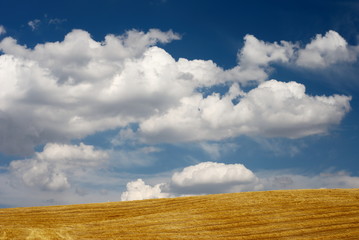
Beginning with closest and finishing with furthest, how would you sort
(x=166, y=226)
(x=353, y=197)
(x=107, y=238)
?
(x=107, y=238)
(x=166, y=226)
(x=353, y=197)

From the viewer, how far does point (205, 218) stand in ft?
107

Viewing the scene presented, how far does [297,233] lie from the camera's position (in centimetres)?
2834

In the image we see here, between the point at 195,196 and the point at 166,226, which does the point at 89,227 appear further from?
the point at 195,196

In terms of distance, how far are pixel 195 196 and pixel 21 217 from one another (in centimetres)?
1851

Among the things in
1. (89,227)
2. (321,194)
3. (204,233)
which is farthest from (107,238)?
(321,194)

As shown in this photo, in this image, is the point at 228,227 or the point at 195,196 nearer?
the point at 228,227

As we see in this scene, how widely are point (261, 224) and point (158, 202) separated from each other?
47.4 feet

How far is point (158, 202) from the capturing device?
4206 cm

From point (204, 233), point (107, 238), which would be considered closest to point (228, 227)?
point (204, 233)

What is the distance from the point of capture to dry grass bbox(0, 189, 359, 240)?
2788cm

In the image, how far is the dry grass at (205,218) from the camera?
27.9 meters

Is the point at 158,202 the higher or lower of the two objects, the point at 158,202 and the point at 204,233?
the higher

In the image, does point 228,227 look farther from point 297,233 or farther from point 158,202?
point 158,202

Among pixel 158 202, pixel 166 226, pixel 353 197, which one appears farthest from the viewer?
pixel 158 202
